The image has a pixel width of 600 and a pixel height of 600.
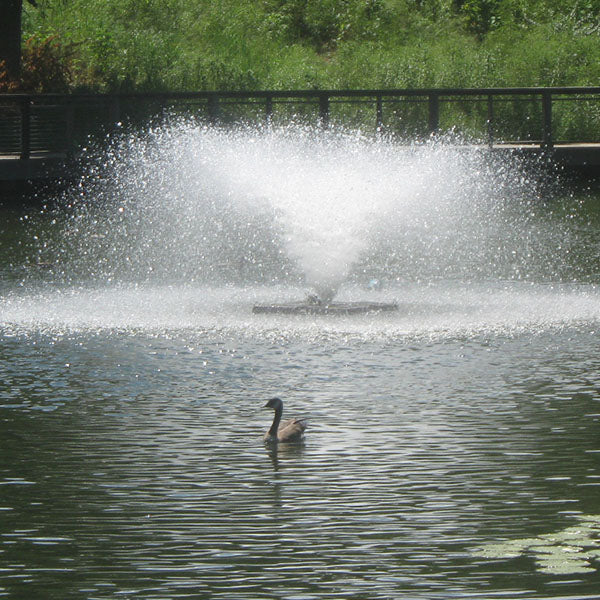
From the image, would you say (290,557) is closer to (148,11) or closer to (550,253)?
(550,253)

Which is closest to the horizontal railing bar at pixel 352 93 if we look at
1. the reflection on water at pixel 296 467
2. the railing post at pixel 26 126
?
the railing post at pixel 26 126

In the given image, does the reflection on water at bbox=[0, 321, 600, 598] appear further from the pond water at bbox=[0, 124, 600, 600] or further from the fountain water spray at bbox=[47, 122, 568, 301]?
the fountain water spray at bbox=[47, 122, 568, 301]

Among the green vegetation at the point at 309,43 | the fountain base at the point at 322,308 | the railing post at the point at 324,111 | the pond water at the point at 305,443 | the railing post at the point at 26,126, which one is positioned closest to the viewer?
the pond water at the point at 305,443

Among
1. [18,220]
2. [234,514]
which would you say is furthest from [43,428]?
[18,220]

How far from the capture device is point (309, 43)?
50.8 metres

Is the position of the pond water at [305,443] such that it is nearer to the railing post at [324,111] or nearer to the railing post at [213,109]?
the railing post at [213,109]

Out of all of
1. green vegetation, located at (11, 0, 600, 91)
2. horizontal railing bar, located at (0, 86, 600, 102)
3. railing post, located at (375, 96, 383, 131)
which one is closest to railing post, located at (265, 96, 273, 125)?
horizontal railing bar, located at (0, 86, 600, 102)

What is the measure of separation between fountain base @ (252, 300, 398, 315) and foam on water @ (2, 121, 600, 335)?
0.29 m

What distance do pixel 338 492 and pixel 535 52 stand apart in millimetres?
34427

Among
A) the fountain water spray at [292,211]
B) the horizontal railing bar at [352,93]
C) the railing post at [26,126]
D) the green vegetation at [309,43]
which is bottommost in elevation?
the fountain water spray at [292,211]

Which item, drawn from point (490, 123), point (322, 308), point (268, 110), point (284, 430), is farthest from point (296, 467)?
point (268, 110)

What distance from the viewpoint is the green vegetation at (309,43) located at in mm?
43031

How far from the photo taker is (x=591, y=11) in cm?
4844

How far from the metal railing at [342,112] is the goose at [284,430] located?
24.5 m
